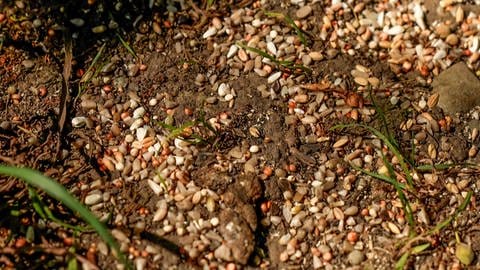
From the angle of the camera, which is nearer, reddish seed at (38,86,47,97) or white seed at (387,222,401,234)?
white seed at (387,222,401,234)

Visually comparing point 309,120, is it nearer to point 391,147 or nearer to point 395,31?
point 391,147

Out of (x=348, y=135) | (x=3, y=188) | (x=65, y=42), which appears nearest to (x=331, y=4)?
(x=348, y=135)

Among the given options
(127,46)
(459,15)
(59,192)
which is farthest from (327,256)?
(459,15)

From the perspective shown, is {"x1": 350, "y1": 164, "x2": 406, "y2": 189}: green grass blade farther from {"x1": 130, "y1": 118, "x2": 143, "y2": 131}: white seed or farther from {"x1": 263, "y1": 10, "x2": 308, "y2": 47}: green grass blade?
{"x1": 130, "y1": 118, "x2": 143, "y2": 131}: white seed

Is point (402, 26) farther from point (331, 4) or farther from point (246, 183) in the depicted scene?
point (246, 183)

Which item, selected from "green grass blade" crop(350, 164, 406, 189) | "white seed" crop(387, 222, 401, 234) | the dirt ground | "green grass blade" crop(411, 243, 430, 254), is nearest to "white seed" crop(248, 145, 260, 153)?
the dirt ground

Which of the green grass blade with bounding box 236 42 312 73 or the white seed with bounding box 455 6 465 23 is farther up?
the white seed with bounding box 455 6 465 23
